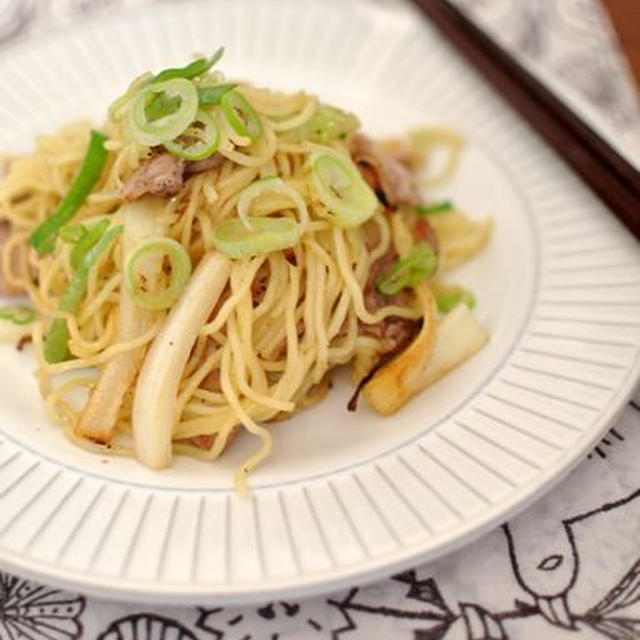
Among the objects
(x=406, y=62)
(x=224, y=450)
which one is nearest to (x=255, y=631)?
(x=224, y=450)

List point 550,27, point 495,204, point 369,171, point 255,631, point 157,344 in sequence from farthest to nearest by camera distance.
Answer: point 550,27 → point 495,204 → point 369,171 → point 157,344 → point 255,631

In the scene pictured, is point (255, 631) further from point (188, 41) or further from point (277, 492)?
point (188, 41)

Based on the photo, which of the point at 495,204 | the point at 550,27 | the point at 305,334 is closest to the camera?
the point at 305,334

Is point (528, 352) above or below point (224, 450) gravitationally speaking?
above

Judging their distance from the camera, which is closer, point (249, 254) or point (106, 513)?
point (106, 513)

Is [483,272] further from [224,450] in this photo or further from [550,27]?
[550,27]

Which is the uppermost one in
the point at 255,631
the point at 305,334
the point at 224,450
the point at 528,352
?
the point at 528,352

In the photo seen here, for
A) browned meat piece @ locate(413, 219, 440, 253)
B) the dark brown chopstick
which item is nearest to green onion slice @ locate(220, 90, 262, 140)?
browned meat piece @ locate(413, 219, 440, 253)

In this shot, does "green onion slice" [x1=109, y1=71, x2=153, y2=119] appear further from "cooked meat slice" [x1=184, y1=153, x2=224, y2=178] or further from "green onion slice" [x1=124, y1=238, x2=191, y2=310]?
"green onion slice" [x1=124, y1=238, x2=191, y2=310]
